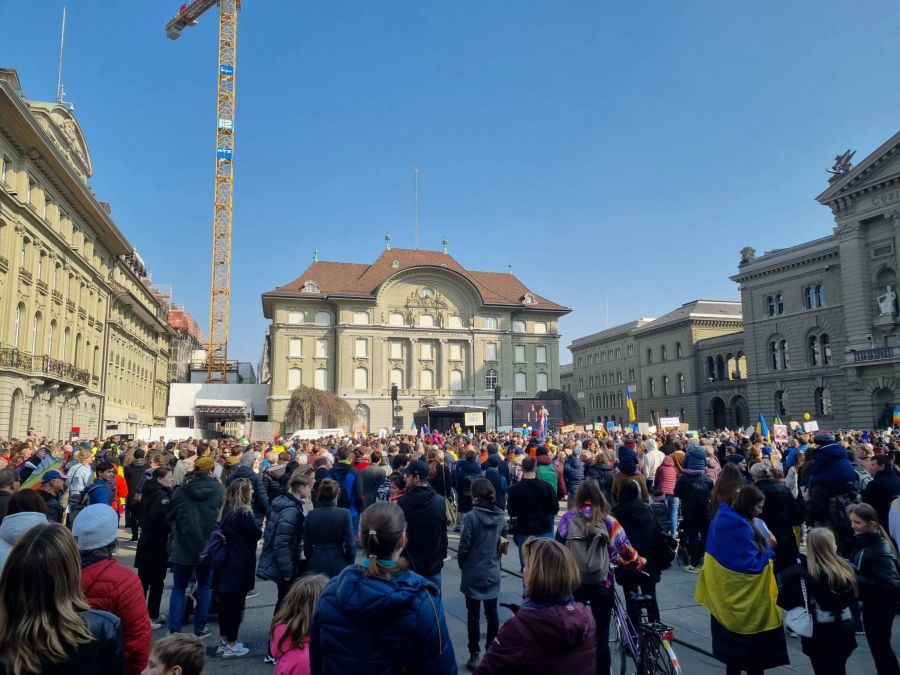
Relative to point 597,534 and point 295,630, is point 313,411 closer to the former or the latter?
point 597,534

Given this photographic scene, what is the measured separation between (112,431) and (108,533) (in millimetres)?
46294

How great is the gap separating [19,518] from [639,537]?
5358mm

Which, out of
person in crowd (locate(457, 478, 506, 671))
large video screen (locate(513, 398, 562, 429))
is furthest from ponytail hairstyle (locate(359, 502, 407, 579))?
large video screen (locate(513, 398, 562, 429))

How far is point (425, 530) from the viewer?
617 centimetres

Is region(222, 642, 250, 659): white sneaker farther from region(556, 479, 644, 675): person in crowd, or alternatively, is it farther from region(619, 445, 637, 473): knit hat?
region(619, 445, 637, 473): knit hat

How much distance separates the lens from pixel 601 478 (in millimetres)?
11344

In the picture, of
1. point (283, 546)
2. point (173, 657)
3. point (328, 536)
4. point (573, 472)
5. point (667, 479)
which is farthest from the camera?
point (573, 472)

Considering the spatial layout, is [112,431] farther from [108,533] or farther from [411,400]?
[108,533]

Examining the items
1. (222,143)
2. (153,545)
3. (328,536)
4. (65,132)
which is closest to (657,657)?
(328,536)

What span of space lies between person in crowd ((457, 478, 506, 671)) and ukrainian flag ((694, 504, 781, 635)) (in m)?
2.07

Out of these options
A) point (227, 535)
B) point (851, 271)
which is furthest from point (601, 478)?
point (851, 271)

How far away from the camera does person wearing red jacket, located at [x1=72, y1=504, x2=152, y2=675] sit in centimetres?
336

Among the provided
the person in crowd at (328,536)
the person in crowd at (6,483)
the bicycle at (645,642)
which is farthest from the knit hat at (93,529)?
the bicycle at (645,642)

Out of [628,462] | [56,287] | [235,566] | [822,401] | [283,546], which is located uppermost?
[56,287]
